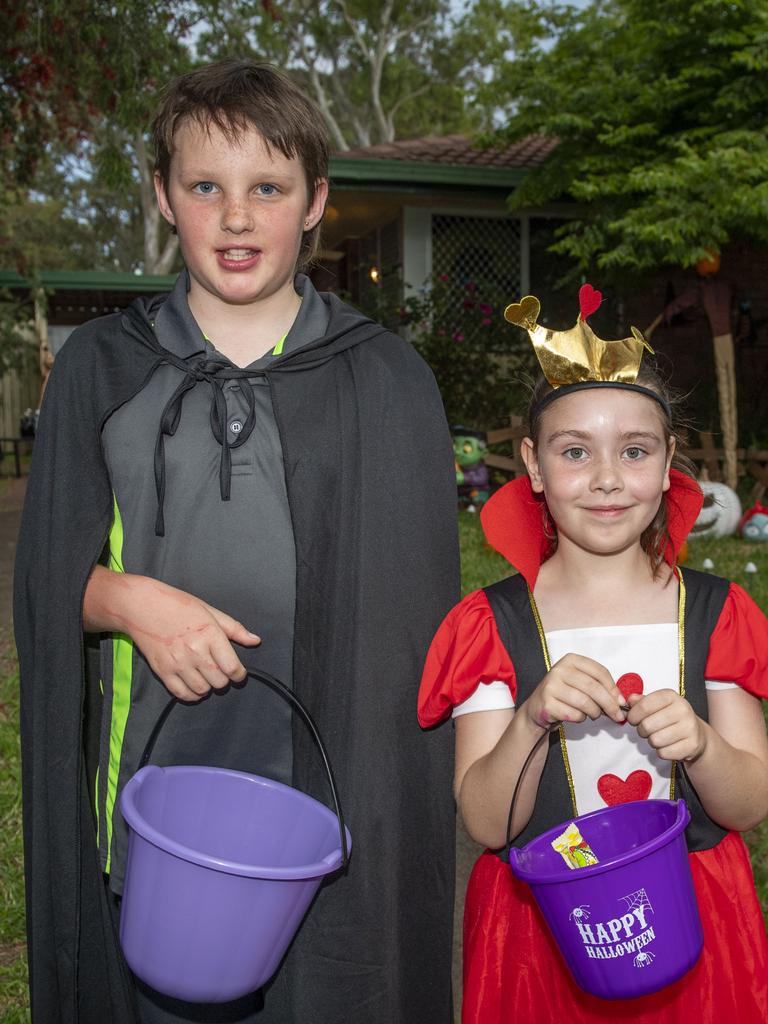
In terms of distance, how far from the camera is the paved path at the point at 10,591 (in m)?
3.24

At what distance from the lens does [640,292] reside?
12688mm

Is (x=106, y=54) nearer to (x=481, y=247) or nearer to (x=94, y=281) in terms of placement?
(x=481, y=247)

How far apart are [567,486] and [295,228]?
722mm

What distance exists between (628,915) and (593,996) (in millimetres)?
327

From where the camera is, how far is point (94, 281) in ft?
74.5

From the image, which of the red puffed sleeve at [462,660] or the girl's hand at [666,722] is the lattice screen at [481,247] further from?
the girl's hand at [666,722]

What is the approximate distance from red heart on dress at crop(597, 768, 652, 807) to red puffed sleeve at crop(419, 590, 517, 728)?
240 millimetres

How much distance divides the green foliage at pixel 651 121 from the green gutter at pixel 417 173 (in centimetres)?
110

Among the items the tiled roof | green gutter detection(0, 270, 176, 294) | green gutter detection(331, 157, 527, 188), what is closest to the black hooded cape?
green gutter detection(331, 157, 527, 188)

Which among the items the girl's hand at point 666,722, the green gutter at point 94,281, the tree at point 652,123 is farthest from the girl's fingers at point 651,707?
the green gutter at point 94,281

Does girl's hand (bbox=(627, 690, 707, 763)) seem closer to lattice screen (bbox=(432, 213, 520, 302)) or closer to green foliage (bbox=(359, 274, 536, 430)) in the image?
green foliage (bbox=(359, 274, 536, 430))

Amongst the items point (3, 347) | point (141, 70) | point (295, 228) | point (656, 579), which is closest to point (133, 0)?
point (141, 70)

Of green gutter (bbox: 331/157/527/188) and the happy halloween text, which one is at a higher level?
green gutter (bbox: 331/157/527/188)

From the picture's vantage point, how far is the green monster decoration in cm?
1040
